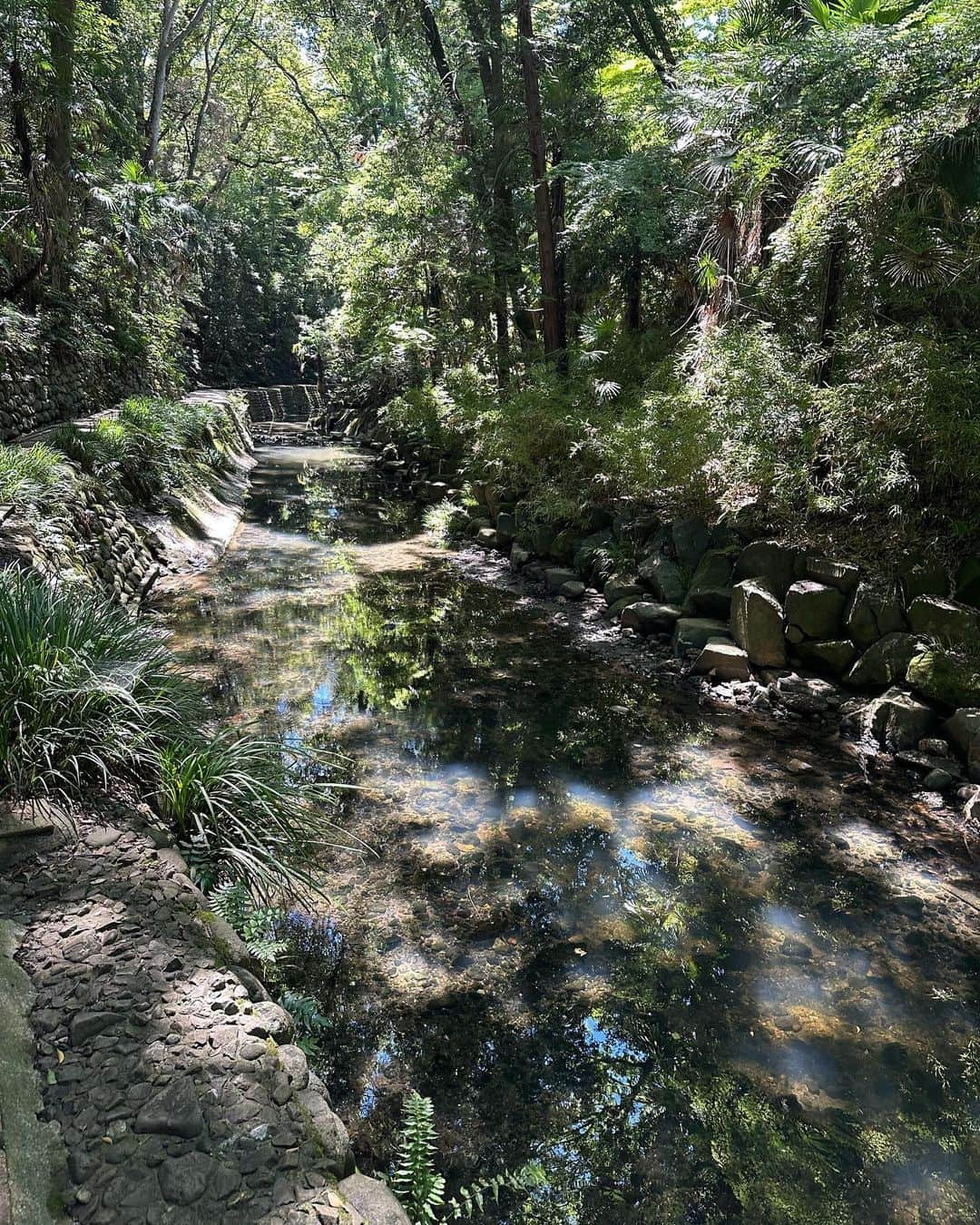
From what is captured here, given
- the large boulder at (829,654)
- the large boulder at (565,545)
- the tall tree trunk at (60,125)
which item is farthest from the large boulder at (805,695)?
the tall tree trunk at (60,125)

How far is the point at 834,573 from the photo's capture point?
5.82 m

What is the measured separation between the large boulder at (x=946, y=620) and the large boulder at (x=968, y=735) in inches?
20.4

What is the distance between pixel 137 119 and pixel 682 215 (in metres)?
16.3

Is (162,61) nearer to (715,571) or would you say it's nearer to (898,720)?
(715,571)

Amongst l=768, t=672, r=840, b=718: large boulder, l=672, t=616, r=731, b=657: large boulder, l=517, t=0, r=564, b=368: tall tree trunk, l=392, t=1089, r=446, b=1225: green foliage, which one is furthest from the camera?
l=517, t=0, r=564, b=368: tall tree trunk

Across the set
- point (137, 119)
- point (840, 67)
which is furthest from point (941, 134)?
point (137, 119)

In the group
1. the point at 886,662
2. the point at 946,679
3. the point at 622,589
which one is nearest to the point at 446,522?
the point at 622,589

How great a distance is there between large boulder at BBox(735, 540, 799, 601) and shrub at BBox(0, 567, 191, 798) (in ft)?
15.6

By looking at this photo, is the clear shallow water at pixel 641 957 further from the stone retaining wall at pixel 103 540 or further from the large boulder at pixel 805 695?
the stone retaining wall at pixel 103 540

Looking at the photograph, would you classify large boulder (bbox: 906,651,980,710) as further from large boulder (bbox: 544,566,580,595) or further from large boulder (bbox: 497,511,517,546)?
large boulder (bbox: 497,511,517,546)

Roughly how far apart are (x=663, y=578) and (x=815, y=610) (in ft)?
6.05

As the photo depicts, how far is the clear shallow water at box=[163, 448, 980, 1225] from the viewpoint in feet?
7.97

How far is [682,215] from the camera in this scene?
929 cm

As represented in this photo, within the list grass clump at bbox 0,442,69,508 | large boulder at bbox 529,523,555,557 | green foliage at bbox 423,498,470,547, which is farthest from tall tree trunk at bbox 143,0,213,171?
large boulder at bbox 529,523,555,557
